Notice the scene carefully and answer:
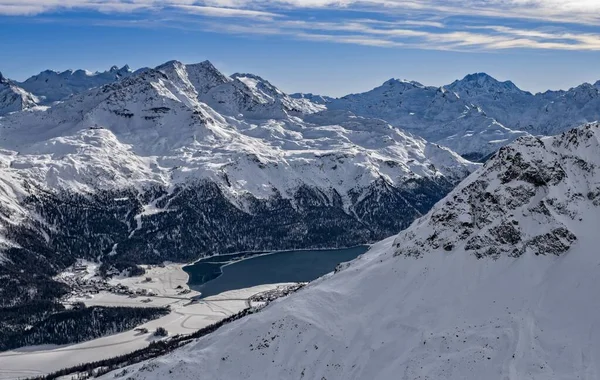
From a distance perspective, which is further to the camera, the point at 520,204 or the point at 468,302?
the point at 520,204

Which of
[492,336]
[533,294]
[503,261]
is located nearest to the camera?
[492,336]

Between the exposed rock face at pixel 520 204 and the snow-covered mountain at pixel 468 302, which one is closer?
the snow-covered mountain at pixel 468 302

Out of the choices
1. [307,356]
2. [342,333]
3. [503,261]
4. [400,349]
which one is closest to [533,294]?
[503,261]

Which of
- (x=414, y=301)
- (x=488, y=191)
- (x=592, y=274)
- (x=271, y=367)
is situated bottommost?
(x=271, y=367)

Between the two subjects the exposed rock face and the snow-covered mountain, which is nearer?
the snow-covered mountain

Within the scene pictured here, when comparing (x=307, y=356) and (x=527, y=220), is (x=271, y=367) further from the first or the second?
(x=527, y=220)

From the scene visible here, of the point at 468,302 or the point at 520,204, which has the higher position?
the point at 520,204

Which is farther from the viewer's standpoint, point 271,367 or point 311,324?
point 311,324

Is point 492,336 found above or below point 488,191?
below
